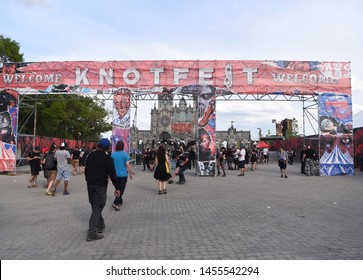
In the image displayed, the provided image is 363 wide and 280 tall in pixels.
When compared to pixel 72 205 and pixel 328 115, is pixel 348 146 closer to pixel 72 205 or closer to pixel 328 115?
pixel 328 115

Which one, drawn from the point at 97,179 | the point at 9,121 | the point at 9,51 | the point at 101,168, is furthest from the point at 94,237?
the point at 9,51

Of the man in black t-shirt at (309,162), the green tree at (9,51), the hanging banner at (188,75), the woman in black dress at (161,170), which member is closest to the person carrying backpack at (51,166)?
the woman in black dress at (161,170)

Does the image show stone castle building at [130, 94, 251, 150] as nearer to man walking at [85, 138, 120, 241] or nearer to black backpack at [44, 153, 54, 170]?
black backpack at [44, 153, 54, 170]

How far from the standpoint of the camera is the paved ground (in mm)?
4598

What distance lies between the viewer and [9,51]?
29922mm

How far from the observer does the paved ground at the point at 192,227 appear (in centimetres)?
460

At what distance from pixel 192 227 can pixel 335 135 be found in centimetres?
1397

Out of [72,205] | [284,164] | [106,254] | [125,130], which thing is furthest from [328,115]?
[106,254]

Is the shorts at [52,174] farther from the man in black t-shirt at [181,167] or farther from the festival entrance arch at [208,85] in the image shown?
the festival entrance arch at [208,85]

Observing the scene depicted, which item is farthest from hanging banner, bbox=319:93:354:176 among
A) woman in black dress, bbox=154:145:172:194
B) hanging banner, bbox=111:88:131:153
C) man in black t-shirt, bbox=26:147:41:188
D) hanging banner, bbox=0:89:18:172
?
hanging banner, bbox=0:89:18:172

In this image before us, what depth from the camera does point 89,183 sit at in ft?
18.1

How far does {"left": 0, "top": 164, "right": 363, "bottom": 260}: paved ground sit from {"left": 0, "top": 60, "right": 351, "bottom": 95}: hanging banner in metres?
8.22

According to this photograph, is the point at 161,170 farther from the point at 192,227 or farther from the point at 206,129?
the point at 206,129

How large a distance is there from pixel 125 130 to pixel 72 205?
30.7 ft
